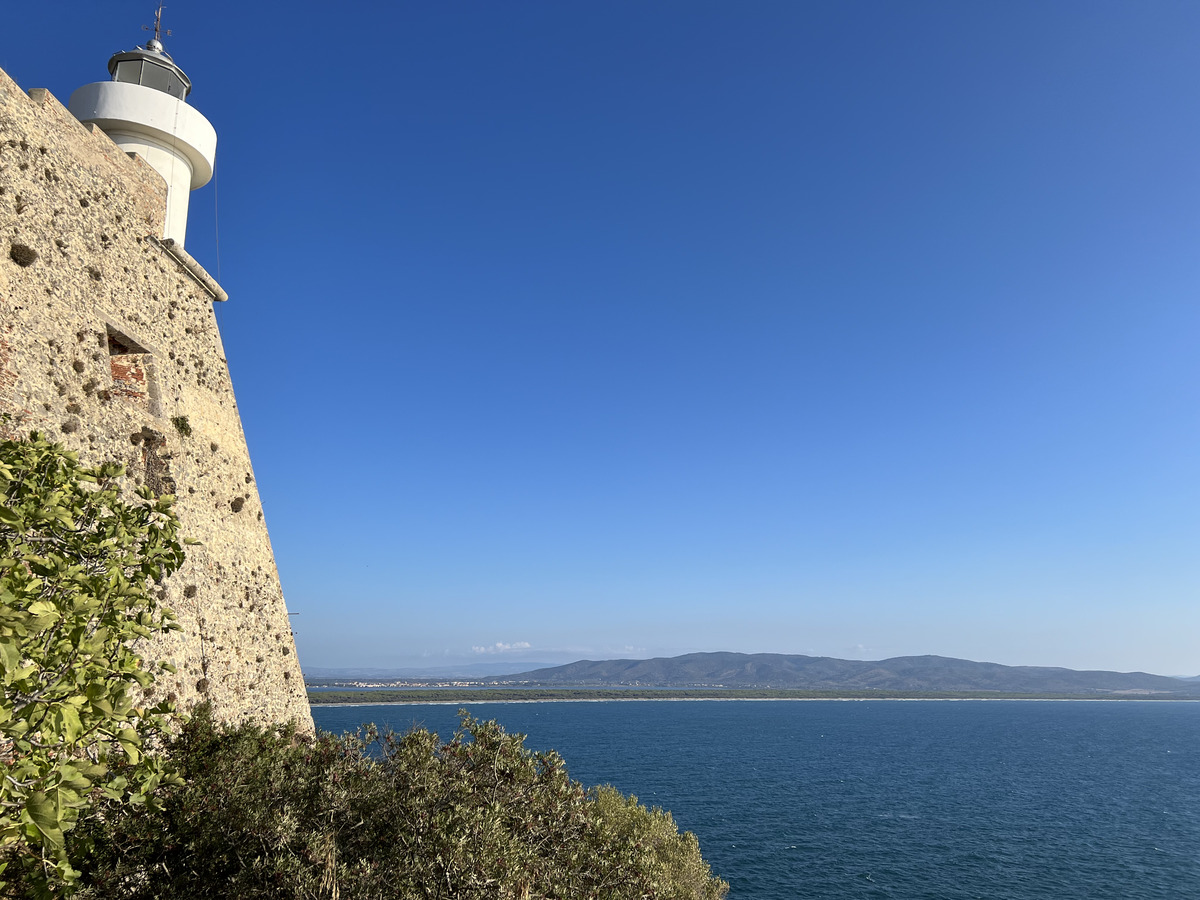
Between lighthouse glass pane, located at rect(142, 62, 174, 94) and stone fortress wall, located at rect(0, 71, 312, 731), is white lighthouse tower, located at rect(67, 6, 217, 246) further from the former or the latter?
stone fortress wall, located at rect(0, 71, 312, 731)

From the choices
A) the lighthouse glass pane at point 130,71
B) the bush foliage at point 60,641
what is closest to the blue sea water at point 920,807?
the bush foliage at point 60,641

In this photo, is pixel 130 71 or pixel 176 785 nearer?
pixel 176 785

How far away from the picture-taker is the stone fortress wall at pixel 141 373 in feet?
39.3

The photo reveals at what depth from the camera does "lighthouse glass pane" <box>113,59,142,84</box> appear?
70.4ft

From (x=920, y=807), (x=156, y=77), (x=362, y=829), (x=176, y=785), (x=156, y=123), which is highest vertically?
(x=156, y=77)

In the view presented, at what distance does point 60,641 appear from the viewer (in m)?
5.82

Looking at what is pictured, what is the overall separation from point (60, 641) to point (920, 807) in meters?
80.8

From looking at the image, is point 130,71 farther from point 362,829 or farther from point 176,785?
point 362,829

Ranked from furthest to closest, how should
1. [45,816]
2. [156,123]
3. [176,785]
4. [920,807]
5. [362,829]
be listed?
[920,807], [156,123], [362,829], [176,785], [45,816]

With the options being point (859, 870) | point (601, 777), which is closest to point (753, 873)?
point (859, 870)

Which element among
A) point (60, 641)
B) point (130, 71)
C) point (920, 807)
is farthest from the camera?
point (920, 807)

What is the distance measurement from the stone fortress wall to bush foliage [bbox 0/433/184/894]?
5.78 metres

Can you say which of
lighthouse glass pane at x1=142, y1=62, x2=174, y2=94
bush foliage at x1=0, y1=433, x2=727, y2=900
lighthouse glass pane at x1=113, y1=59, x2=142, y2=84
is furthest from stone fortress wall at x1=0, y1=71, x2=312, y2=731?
lighthouse glass pane at x1=113, y1=59, x2=142, y2=84

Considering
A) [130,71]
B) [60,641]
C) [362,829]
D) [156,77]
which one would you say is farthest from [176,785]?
[130,71]
